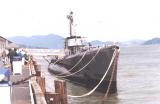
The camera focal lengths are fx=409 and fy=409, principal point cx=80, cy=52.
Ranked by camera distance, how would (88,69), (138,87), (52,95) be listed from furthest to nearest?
(138,87) → (88,69) → (52,95)

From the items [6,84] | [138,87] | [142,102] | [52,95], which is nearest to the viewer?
[6,84]

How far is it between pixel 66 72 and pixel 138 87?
6.91 meters

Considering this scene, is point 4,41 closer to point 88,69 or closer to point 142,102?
point 88,69

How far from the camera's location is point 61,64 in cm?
4094

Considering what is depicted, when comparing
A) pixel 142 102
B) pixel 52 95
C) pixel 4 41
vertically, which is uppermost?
pixel 4 41

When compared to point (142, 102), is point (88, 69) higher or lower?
higher

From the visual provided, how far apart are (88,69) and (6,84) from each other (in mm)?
22933

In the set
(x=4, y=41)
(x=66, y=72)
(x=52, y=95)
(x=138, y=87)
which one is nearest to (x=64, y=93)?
(x=52, y=95)

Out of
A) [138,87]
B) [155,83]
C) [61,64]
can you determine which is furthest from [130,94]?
[61,64]

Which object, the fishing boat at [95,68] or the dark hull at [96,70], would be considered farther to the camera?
the dark hull at [96,70]

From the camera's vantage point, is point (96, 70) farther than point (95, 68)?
No

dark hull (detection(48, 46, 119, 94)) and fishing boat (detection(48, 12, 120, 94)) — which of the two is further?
dark hull (detection(48, 46, 119, 94))

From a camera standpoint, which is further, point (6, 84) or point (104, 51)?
point (104, 51)

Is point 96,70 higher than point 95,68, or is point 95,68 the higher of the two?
point 95,68
